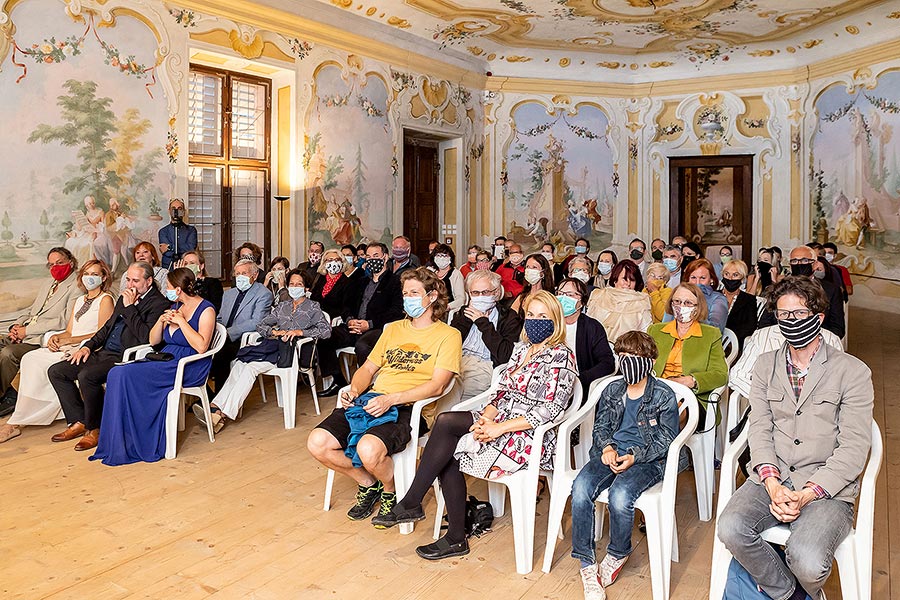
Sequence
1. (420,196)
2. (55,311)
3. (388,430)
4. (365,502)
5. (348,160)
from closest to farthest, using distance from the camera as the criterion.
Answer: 1. (388,430)
2. (365,502)
3. (55,311)
4. (348,160)
5. (420,196)

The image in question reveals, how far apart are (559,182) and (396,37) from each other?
14.7ft

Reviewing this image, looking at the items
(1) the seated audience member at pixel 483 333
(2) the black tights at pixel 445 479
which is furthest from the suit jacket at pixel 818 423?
(1) the seated audience member at pixel 483 333

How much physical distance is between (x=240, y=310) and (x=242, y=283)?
0.22m

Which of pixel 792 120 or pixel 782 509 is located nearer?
pixel 782 509

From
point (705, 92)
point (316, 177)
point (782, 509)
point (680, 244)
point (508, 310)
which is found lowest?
point (782, 509)

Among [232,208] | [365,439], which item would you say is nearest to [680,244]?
[232,208]

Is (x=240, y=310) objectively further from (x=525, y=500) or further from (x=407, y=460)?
(x=525, y=500)

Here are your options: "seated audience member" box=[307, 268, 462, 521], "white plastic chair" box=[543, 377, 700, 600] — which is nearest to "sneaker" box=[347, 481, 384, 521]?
"seated audience member" box=[307, 268, 462, 521]

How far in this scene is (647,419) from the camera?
3355 millimetres

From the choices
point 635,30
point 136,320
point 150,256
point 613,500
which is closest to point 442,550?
point 613,500

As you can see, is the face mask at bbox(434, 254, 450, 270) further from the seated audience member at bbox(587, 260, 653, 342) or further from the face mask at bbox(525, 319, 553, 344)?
the face mask at bbox(525, 319, 553, 344)

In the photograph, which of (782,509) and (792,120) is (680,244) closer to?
(792,120)

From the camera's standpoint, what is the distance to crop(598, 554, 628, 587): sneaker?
3223 millimetres

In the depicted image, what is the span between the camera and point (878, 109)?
11602mm
